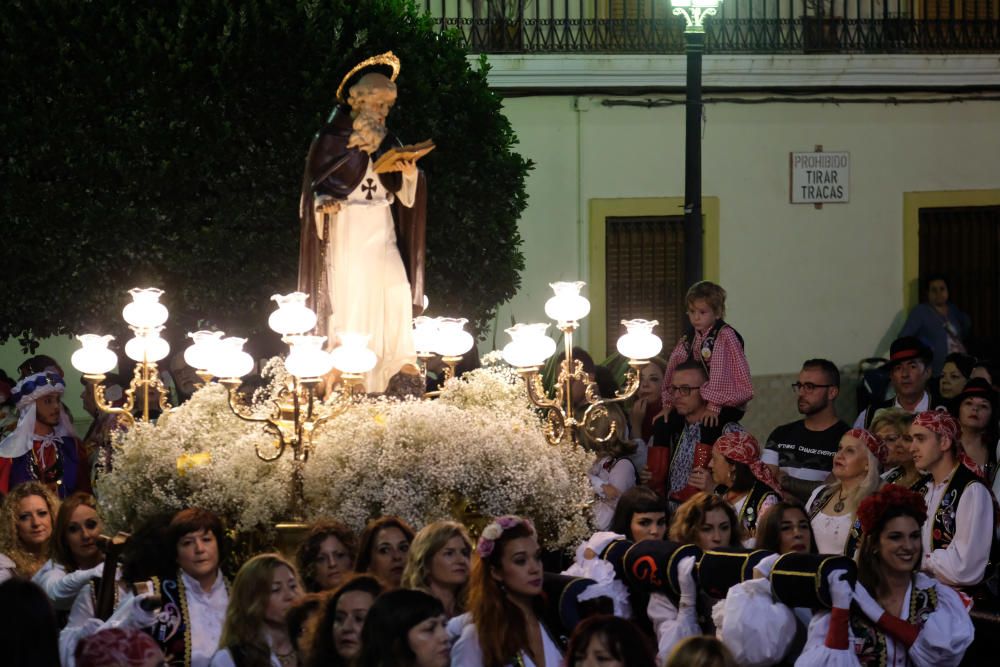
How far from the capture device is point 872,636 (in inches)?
299

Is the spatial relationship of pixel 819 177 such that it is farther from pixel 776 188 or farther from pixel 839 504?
pixel 839 504

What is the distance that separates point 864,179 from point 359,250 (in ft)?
27.4

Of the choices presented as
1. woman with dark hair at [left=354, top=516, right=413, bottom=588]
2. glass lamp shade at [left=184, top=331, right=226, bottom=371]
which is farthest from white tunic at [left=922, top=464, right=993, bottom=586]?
glass lamp shade at [left=184, top=331, right=226, bottom=371]

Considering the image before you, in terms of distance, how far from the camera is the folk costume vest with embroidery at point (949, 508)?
9.08m

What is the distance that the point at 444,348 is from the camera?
11.0 metres

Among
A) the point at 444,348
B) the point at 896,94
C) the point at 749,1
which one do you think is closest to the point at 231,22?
the point at 444,348

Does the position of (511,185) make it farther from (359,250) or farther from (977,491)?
(977,491)

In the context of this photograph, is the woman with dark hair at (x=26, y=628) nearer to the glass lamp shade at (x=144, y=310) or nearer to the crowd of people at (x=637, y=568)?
the crowd of people at (x=637, y=568)

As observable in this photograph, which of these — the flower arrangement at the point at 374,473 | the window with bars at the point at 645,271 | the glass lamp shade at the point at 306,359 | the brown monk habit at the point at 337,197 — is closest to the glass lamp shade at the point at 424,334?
the brown monk habit at the point at 337,197

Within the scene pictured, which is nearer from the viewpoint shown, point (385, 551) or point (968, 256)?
point (385, 551)

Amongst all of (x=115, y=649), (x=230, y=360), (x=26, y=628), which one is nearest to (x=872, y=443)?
(x=230, y=360)

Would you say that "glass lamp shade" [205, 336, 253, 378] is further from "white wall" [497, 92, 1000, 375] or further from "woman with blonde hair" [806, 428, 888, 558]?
"white wall" [497, 92, 1000, 375]

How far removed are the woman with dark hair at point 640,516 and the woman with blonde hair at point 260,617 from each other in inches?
79.0

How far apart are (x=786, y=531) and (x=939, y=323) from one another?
9338 millimetres
